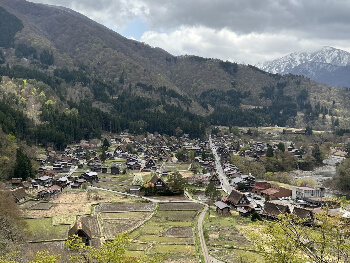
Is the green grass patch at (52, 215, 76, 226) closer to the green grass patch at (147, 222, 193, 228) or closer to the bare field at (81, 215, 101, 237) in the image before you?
the bare field at (81, 215, 101, 237)

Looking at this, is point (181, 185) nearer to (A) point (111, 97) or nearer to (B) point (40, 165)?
(B) point (40, 165)

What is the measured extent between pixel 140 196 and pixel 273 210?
23.8m

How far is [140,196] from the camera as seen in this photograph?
191 feet

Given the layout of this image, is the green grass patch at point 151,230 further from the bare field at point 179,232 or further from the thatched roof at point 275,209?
the thatched roof at point 275,209

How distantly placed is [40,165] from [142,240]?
1996 inches

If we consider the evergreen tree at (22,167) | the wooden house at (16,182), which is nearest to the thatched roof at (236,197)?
the wooden house at (16,182)

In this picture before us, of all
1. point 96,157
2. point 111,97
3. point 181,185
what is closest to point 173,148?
point 96,157

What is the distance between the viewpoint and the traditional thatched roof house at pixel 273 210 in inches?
1762

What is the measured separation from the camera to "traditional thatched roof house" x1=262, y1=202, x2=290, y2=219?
44750mm

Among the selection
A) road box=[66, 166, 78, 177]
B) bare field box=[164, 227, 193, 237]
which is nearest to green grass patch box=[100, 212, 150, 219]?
bare field box=[164, 227, 193, 237]

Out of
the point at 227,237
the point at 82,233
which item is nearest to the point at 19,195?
the point at 82,233

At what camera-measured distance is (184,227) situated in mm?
41719

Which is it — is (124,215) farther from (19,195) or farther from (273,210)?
(273,210)

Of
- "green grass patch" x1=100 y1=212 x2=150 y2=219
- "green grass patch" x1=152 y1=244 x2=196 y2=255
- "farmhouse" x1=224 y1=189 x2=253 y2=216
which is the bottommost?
"green grass patch" x1=100 y1=212 x2=150 y2=219
